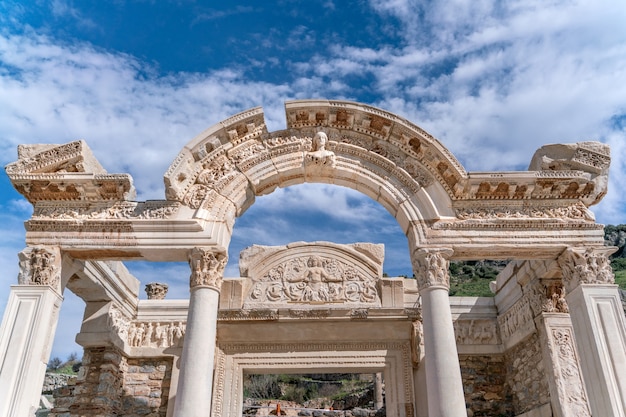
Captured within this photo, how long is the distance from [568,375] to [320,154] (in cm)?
571

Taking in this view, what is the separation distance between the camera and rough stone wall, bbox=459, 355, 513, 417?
1011cm

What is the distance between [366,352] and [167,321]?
14.4ft

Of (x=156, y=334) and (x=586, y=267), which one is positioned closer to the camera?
(x=586, y=267)

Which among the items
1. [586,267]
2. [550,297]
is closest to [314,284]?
[550,297]

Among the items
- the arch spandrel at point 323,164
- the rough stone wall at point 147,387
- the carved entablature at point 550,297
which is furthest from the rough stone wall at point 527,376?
the rough stone wall at point 147,387

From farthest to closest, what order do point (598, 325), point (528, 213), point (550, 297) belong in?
point (550, 297)
point (528, 213)
point (598, 325)

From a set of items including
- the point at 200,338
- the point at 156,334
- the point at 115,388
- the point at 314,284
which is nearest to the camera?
the point at 200,338

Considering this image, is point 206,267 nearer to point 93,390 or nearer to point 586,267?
point 93,390

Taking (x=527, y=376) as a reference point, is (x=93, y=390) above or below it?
below

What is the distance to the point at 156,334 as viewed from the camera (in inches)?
420

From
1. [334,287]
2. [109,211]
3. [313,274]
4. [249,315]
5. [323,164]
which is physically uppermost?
[323,164]

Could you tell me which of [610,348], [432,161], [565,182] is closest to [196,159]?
[432,161]

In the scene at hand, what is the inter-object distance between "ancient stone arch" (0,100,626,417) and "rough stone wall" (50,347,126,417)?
0.13 feet

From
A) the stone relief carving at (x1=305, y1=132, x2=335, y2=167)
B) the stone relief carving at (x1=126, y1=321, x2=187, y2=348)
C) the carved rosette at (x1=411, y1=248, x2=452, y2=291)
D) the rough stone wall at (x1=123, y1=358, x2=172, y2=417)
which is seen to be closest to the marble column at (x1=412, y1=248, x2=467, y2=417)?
the carved rosette at (x1=411, y1=248, x2=452, y2=291)
